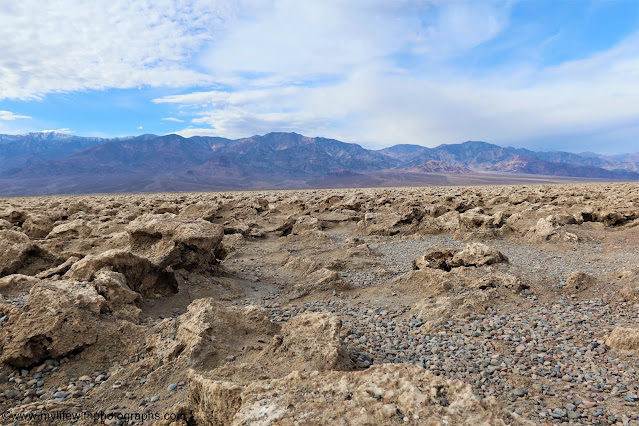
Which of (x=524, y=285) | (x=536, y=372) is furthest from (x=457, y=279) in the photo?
(x=536, y=372)

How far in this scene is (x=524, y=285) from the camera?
22.5 ft

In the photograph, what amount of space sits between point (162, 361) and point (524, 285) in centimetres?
589

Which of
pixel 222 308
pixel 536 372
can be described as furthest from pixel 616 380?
pixel 222 308

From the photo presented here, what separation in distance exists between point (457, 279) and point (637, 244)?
275 inches

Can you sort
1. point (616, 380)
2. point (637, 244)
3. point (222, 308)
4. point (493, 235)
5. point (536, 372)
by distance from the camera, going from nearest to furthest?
point (616, 380) → point (536, 372) → point (222, 308) → point (637, 244) → point (493, 235)

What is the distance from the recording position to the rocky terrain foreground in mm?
2867

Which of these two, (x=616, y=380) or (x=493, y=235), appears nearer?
(x=616, y=380)

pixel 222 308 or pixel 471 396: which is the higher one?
pixel 471 396

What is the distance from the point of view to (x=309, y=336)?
4.29 metres

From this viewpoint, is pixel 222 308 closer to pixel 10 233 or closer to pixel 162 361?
pixel 162 361

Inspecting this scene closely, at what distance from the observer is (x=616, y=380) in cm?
396

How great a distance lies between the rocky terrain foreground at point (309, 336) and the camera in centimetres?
287

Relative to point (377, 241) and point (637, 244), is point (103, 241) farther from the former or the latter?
point (637, 244)

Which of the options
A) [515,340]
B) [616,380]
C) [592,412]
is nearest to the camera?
[592,412]
